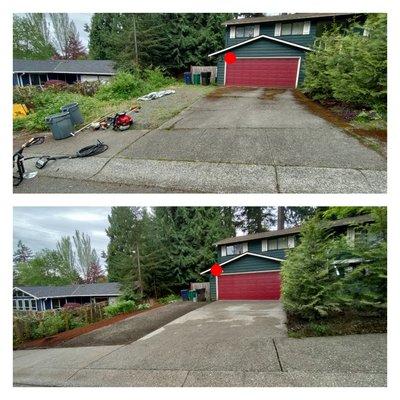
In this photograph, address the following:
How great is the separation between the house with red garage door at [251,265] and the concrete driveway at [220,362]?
419 centimetres

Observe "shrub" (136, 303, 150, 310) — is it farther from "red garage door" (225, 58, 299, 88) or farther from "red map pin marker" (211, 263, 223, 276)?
"red garage door" (225, 58, 299, 88)

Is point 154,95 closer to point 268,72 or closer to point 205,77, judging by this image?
point 205,77

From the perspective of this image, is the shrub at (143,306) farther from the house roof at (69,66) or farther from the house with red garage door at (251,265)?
the house roof at (69,66)

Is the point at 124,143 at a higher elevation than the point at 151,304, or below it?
higher

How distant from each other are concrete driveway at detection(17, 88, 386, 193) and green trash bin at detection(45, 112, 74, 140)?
372 mm

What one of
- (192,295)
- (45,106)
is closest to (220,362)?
(192,295)

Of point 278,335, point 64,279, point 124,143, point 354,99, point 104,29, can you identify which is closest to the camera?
point 278,335

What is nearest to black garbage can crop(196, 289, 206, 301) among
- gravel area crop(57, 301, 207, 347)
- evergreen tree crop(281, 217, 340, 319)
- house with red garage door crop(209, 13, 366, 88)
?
gravel area crop(57, 301, 207, 347)

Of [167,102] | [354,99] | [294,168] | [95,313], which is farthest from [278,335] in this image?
[167,102]

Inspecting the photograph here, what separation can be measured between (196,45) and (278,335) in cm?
1133

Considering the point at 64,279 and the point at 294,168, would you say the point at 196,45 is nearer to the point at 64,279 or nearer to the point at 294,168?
the point at 294,168

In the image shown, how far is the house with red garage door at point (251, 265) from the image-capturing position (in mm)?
10133

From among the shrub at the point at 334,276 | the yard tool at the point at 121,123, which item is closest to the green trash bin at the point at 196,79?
the yard tool at the point at 121,123

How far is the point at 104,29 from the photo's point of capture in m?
12.4
